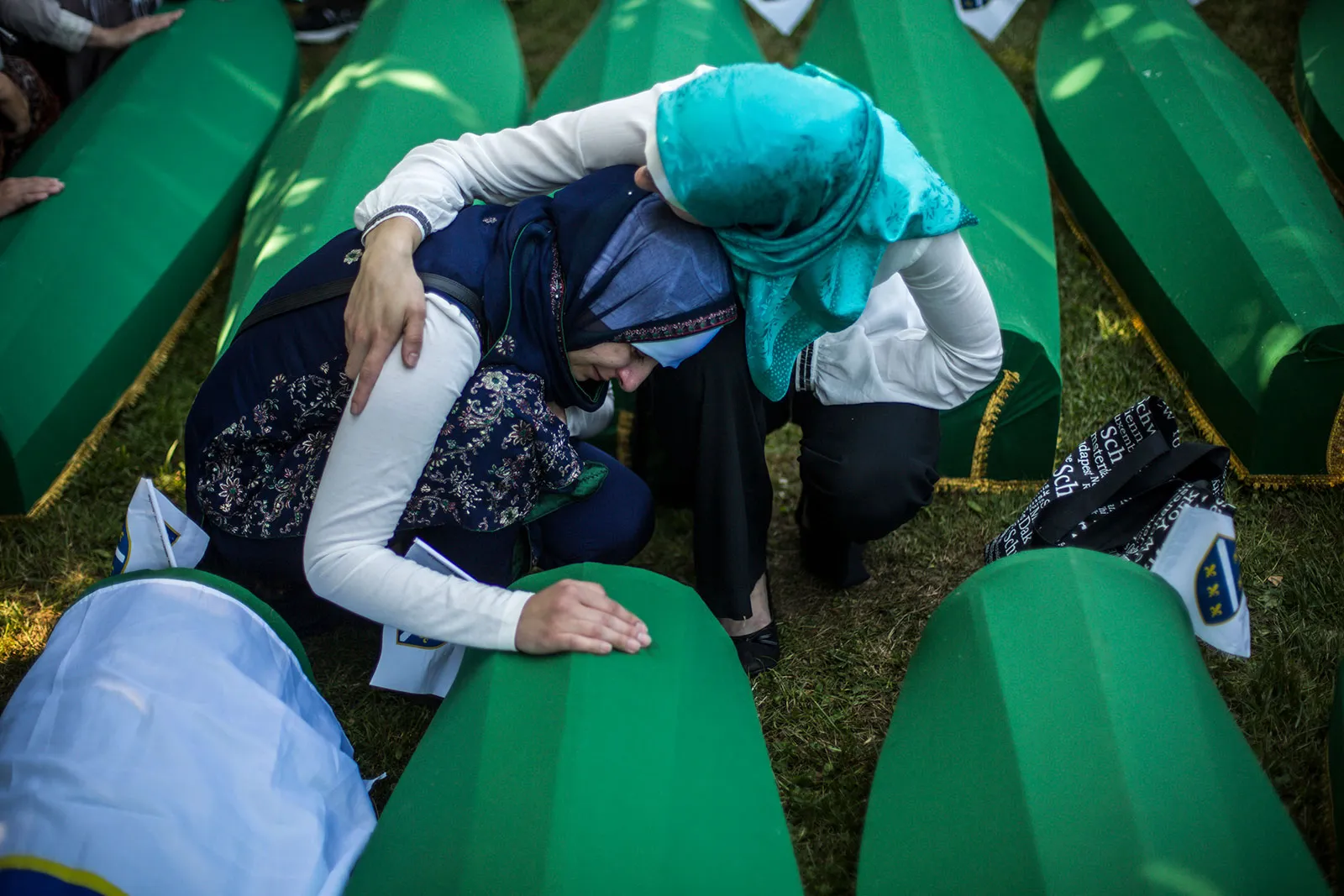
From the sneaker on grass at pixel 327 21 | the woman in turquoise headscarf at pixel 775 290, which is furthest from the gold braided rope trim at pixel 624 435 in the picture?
the sneaker on grass at pixel 327 21

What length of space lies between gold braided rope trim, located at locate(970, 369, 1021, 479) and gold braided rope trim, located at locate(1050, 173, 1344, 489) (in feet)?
1.42

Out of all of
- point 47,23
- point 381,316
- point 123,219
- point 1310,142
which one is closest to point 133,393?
point 123,219

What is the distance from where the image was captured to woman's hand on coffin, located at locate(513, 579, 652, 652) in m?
1.37

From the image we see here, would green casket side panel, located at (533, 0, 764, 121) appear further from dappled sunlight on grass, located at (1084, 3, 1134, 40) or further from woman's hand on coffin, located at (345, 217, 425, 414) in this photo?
woman's hand on coffin, located at (345, 217, 425, 414)

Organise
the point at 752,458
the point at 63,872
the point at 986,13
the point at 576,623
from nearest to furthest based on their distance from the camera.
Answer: the point at 63,872, the point at 576,623, the point at 752,458, the point at 986,13

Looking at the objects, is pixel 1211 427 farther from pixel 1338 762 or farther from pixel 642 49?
pixel 642 49

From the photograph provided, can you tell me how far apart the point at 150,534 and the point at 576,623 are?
67 cm

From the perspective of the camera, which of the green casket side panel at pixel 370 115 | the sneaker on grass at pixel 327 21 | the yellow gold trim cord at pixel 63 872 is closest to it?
the yellow gold trim cord at pixel 63 872

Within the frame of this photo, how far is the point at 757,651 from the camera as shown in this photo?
1.92 meters

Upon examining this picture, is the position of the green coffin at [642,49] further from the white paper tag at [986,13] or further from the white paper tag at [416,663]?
the white paper tag at [416,663]

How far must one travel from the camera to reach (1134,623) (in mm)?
1417

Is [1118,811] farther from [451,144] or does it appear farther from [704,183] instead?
[451,144]

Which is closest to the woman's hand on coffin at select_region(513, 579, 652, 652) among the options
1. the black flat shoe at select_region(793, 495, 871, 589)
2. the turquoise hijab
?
the turquoise hijab

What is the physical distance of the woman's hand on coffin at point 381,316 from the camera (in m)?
1.34
